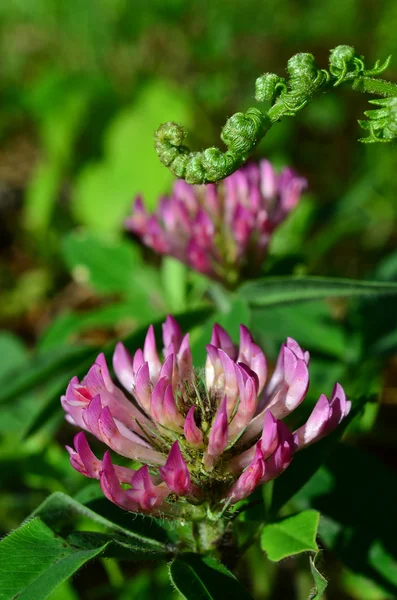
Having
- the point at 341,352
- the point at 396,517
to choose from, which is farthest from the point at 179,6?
the point at 396,517

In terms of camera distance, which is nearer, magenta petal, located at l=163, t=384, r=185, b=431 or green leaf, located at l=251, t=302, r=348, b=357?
magenta petal, located at l=163, t=384, r=185, b=431

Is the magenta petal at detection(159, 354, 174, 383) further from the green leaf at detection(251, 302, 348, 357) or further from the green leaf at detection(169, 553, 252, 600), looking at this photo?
the green leaf at detection(251, 302, 348, 357)

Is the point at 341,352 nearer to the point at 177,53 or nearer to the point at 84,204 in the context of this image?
the point at 84,204

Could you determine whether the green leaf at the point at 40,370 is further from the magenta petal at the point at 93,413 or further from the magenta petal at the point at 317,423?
the magenta petal at the point at 317,423

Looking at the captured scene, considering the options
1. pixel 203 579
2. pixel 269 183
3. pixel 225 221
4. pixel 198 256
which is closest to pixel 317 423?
pixel 203 579

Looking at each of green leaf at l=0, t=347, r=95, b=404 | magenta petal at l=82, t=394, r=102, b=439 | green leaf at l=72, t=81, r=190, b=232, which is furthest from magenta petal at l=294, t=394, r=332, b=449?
green leaf at l=72, t=81, r=190, b=232

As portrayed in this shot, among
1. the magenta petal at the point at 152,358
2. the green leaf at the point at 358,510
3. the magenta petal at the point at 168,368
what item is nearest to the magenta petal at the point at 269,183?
the green leaf at the point at 358,510
